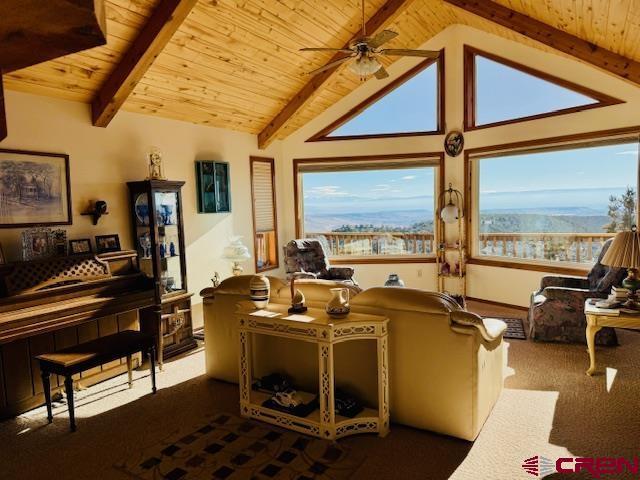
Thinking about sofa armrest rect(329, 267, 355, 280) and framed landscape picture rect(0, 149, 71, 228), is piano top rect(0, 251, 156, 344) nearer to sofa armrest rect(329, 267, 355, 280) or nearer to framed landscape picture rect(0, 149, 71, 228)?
framed landscape picture rect(0, 149, 71, 228)

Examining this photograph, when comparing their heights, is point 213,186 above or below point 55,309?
above

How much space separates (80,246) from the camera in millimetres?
4363

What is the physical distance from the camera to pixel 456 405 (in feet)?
9.66

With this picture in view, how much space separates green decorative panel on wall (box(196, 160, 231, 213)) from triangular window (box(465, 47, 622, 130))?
11.9 ft

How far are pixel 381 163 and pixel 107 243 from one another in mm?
4413

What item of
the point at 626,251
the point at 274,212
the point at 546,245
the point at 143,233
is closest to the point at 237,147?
the point at 274,212

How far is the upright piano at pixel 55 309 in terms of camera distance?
3.45 meters

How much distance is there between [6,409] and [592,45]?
20.5 feet

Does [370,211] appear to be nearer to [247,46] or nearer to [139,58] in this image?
[247,46]

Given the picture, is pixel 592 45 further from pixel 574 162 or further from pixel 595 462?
pixel 595 462

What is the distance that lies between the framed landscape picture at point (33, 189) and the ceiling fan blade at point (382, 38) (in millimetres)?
2987

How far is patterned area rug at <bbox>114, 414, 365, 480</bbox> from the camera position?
2.67 metres

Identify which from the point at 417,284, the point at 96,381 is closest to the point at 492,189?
the point at 417,284

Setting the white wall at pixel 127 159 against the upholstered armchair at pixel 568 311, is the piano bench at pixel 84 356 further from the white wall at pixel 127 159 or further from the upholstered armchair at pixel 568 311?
the upholstered armchair at pixel 568 311
